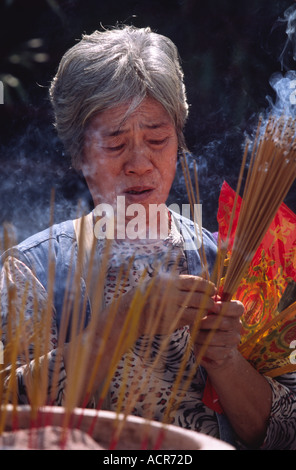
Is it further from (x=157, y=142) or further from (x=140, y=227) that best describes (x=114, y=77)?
(x=140, y=227)

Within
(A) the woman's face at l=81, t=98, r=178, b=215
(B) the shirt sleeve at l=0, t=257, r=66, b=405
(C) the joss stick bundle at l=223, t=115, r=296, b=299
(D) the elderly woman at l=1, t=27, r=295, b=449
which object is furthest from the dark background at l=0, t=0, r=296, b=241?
(C) the joss stick bundle at l=223, t=115, r=296, b=299

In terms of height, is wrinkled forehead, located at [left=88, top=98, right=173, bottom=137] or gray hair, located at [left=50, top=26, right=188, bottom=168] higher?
gray hair, located at [left=50, top=26, right=188, bottom=168]

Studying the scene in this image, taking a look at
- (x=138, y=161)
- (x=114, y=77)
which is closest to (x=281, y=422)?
(x=138, y=161)

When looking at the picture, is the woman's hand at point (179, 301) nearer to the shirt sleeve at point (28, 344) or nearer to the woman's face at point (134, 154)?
the shirt sleeve at point (28, 344)

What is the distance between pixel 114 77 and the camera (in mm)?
1534

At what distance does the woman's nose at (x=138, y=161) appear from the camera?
5.02 feet

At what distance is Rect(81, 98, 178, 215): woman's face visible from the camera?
5.08 ft

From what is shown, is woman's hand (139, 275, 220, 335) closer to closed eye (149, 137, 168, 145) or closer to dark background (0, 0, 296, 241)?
closed eye (149, 137, 168, 145)

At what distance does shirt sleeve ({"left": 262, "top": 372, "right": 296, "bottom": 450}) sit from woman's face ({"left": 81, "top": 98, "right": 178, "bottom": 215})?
0.58 meters

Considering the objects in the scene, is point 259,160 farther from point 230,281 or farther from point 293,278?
point 293,278

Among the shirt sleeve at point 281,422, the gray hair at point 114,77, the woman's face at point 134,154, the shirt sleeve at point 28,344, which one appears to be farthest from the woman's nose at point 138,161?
the shirt sleeve at point 281,422

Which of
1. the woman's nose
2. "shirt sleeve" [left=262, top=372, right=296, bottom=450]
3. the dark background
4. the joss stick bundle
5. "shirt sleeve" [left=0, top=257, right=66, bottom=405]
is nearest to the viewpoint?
"shirt sleeve" [left=0, top=257, right=66, bottom=405]

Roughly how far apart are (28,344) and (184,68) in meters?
1.30
